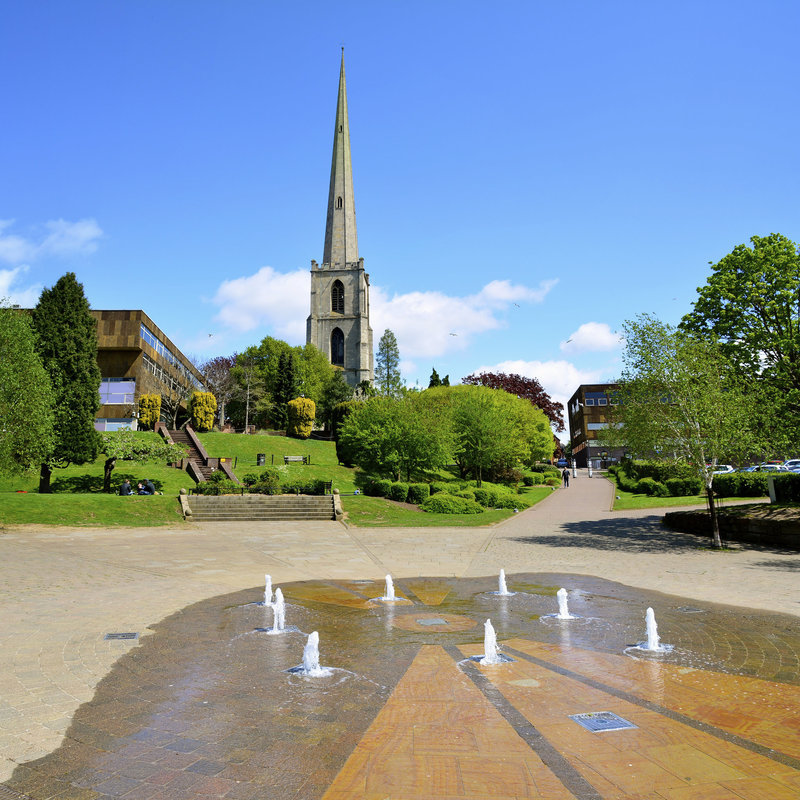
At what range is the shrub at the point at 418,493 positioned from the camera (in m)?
31.6

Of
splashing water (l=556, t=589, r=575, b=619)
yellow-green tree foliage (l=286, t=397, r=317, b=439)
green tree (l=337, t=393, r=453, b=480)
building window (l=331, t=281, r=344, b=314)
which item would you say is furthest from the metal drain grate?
building window (l=331, t=281, r=344, b=314)

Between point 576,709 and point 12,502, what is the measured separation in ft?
82.6

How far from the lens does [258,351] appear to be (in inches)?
3455

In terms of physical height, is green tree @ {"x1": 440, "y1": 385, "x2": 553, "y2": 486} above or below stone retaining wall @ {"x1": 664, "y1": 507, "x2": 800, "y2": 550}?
above

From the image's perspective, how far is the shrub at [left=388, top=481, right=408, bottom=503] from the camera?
3209 centimetres

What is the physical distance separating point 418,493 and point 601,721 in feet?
88.9

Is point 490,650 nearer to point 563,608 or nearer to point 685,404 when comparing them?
point 563,608

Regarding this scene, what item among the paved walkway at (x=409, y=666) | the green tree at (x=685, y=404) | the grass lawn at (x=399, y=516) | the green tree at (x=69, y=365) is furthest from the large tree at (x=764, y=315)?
the green tree at (x=69, y=365)

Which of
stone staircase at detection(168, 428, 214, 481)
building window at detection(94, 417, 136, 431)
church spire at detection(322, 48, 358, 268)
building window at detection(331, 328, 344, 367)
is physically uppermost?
church spire at detection(322, 48, 358, 268)

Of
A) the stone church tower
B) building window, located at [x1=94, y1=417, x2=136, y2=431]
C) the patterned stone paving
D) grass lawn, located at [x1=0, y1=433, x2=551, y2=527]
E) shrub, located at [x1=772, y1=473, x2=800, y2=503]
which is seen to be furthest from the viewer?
the stone church tower

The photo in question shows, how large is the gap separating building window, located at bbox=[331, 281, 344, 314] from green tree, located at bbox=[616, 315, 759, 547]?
85811mm

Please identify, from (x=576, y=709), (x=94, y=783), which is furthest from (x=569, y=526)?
(x=94, y=783)

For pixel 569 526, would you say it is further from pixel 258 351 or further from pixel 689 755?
pixel 258 351

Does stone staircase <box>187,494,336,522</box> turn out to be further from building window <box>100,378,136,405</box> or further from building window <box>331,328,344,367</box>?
building window <box>331,328,344,367</box>
